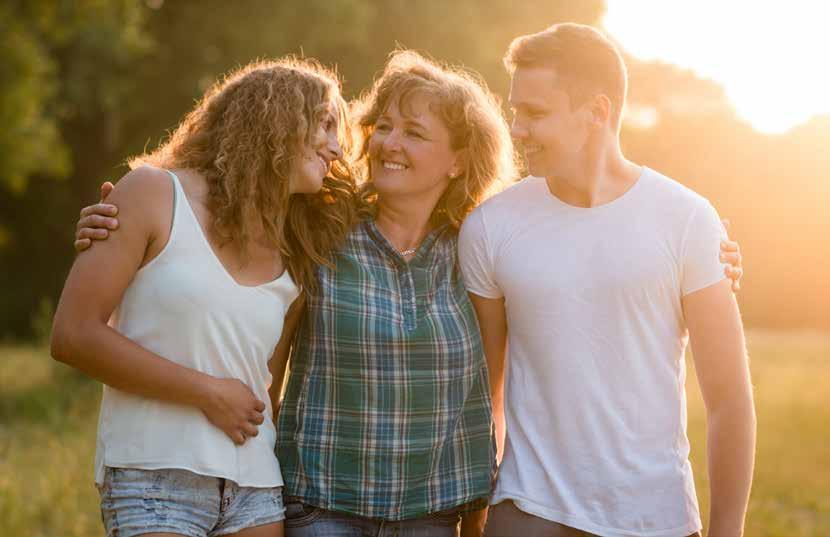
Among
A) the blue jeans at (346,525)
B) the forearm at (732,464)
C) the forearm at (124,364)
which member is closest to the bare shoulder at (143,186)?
the forearm at (124,364)

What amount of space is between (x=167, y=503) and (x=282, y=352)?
76 centimetres

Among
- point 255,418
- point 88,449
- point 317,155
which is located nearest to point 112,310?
point 255,418

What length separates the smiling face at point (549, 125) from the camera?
330 cm

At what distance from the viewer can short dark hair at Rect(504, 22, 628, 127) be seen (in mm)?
3305

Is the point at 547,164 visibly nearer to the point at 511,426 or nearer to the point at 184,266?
the point at 511,426

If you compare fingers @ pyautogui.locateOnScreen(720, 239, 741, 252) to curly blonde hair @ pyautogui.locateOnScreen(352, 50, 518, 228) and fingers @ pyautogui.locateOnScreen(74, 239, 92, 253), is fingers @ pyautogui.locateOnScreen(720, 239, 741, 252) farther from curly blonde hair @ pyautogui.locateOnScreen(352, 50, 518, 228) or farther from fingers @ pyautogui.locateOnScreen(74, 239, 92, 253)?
fingers @ pyautogui.locateOnScreen(74, 239, 92, 253)

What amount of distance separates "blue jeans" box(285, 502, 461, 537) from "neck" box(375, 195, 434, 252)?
3.15ft

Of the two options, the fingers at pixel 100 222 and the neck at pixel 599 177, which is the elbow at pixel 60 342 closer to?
the fingers at pixel 100 222

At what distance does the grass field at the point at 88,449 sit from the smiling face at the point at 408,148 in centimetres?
349

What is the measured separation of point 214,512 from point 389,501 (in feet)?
2.11

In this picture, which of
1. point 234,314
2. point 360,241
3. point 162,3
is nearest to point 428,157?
point 360,241

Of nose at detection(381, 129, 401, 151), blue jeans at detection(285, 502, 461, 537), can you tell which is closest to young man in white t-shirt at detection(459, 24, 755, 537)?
blue jeans at detection(285, 502, 461, 537)

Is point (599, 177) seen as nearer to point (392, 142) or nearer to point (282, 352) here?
point (392, 142)

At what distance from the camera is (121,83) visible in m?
14.3
